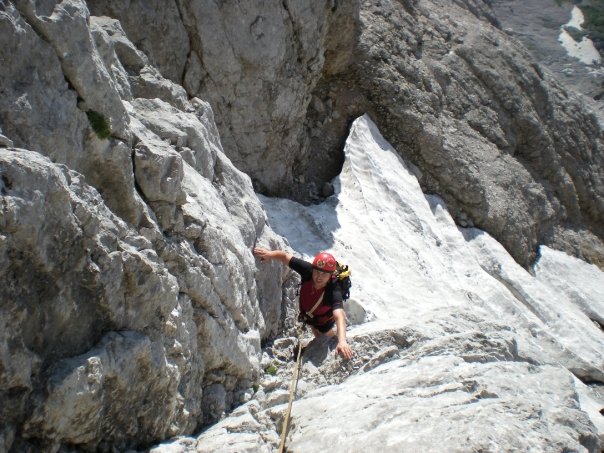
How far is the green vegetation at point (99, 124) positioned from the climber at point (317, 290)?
13.4ft

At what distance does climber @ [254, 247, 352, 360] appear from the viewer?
10453mm

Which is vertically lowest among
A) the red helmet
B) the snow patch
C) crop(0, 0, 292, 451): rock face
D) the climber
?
the snow patch

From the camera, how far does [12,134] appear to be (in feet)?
19.7

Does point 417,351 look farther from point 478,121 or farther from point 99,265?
point 478,121

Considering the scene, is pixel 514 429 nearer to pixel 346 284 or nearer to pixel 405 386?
pixel 405 386

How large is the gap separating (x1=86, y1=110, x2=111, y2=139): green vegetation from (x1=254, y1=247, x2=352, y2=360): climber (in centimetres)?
409

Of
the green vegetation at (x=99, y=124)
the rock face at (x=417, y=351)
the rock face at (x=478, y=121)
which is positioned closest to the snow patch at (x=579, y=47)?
the rock face at (x=478, y=121)

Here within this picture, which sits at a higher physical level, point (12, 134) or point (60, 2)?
point (60, 2)

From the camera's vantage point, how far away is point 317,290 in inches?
420

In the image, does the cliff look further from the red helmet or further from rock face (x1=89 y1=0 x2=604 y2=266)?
the red helmet

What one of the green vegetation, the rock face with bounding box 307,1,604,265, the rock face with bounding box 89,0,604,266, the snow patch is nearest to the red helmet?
the green vegetation

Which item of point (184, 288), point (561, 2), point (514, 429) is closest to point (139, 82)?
point (184, 288)

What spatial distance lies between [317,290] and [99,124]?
16.2 ft

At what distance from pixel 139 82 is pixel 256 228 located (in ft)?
10.4
